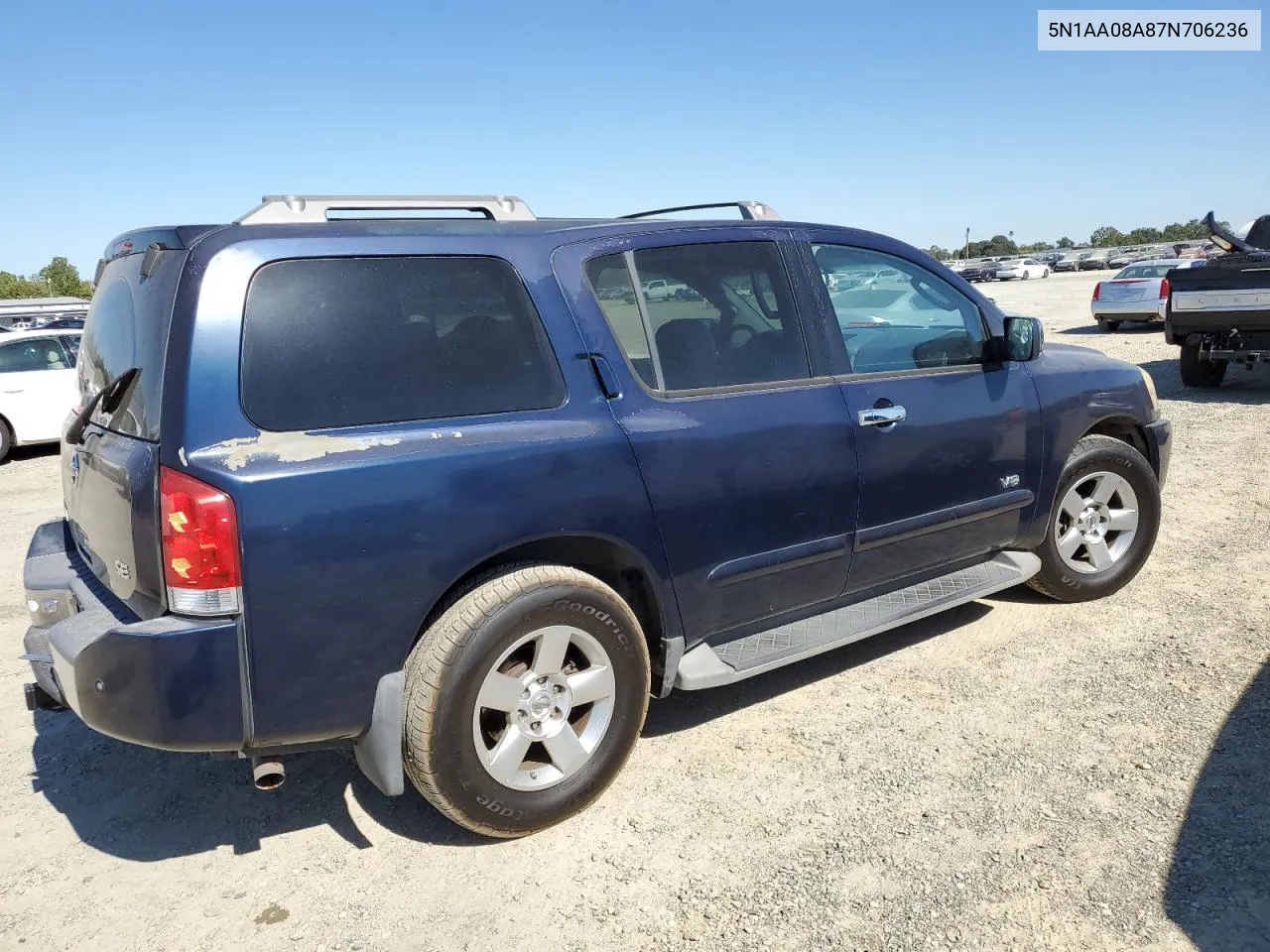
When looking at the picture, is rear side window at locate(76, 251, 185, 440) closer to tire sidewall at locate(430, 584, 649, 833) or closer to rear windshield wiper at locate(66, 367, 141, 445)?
rear windshield wiper at locate(66, 367, 141, 445)

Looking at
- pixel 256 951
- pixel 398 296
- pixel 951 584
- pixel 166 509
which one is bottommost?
pixel 256 951

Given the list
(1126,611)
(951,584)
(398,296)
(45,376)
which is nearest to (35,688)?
(398,296)

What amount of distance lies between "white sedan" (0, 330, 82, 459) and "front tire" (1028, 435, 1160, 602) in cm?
1019

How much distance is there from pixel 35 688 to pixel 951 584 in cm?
341

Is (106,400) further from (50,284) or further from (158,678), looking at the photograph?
(50,284)

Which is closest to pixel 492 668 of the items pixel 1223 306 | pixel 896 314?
pixel 896 314

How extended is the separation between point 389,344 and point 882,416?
1872 millimetres

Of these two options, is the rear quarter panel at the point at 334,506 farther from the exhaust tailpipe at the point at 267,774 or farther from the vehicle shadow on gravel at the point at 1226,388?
the vehicle shadow on gravel at the point at 1226,388

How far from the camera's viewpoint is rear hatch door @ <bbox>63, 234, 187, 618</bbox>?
8.50 ft

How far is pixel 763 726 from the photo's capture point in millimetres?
3695

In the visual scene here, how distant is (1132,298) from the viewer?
1817cm

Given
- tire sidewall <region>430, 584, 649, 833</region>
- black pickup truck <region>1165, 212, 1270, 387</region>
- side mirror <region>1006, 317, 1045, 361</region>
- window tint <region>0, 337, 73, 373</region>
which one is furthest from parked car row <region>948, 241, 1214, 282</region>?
tire sidewall <region>430, 584, 649, 833</region>

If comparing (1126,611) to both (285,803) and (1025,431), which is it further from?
(285,803)

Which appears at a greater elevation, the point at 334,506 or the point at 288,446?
the point at 288,446
